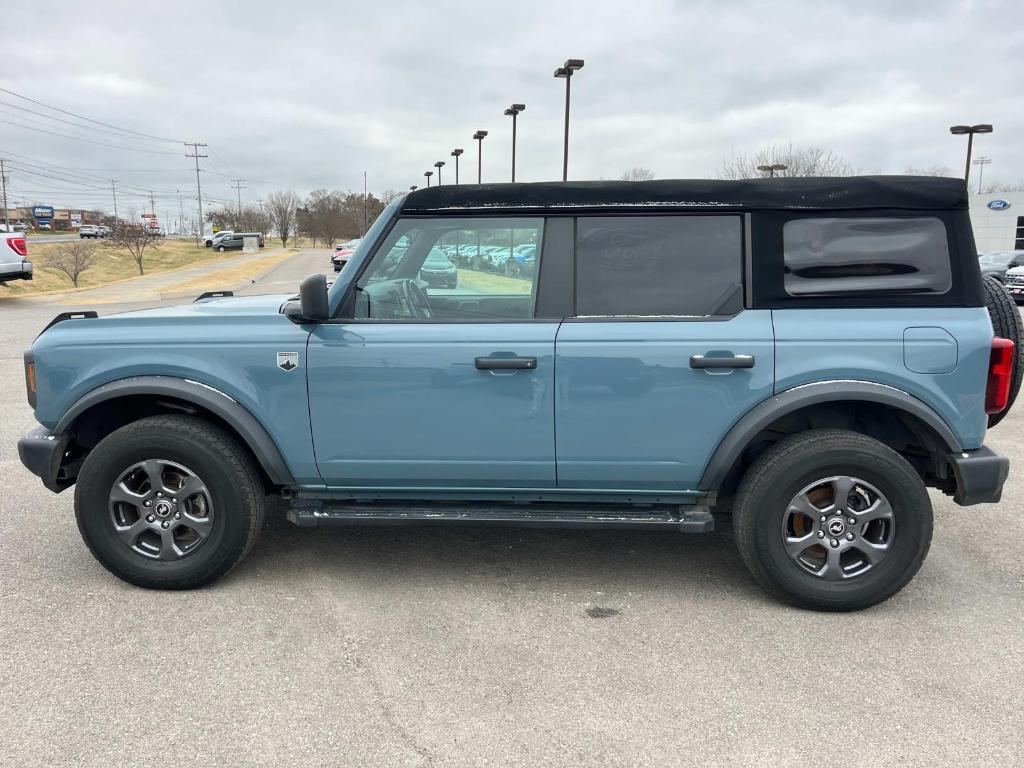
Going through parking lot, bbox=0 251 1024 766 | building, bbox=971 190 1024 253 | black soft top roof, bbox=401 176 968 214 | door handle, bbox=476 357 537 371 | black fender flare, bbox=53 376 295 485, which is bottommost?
parking lot, bbox=0 251 1024 766

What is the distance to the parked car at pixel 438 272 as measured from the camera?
3.61 metres

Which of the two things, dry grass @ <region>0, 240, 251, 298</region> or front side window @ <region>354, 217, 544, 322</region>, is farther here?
dry grass @ <region>0, 240, 251, 298</region>

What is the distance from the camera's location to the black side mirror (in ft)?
10.8

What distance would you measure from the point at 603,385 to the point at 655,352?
10.2 inches

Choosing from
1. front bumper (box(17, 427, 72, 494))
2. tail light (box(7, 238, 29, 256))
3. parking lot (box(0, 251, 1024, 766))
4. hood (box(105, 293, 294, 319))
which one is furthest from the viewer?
tail light (box(7, 238, 29, 256))

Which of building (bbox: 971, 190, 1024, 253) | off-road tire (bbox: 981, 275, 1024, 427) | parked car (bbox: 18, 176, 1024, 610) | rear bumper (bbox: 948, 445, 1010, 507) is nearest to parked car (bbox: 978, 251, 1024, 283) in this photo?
off-road tire (bbox: 981, 275, 1024, 427)

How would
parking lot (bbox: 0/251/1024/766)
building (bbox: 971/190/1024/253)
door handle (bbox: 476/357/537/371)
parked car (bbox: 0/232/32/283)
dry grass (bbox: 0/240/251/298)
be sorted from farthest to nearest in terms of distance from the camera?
building (bbox: 971/190/1024/253), dry grass (bbox: 0/240/251/298), parked car (bbox: 0/232/32/283), door handle (bbox: 476/357/537/371), parking lot (bbox: 0/251/1024/766)

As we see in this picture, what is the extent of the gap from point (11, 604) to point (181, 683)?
1177 millimetres

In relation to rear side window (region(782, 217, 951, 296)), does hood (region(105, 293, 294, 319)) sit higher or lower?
lower

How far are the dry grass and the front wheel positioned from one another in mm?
23449

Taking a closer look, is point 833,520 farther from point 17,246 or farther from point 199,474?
point 17,246

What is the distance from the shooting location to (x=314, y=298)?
333 cm

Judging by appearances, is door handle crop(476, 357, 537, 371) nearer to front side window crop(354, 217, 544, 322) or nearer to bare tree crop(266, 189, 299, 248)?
front side window crop(354, 217, 544, 322)

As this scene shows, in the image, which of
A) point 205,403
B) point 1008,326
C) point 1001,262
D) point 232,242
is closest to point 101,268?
point 232,242
